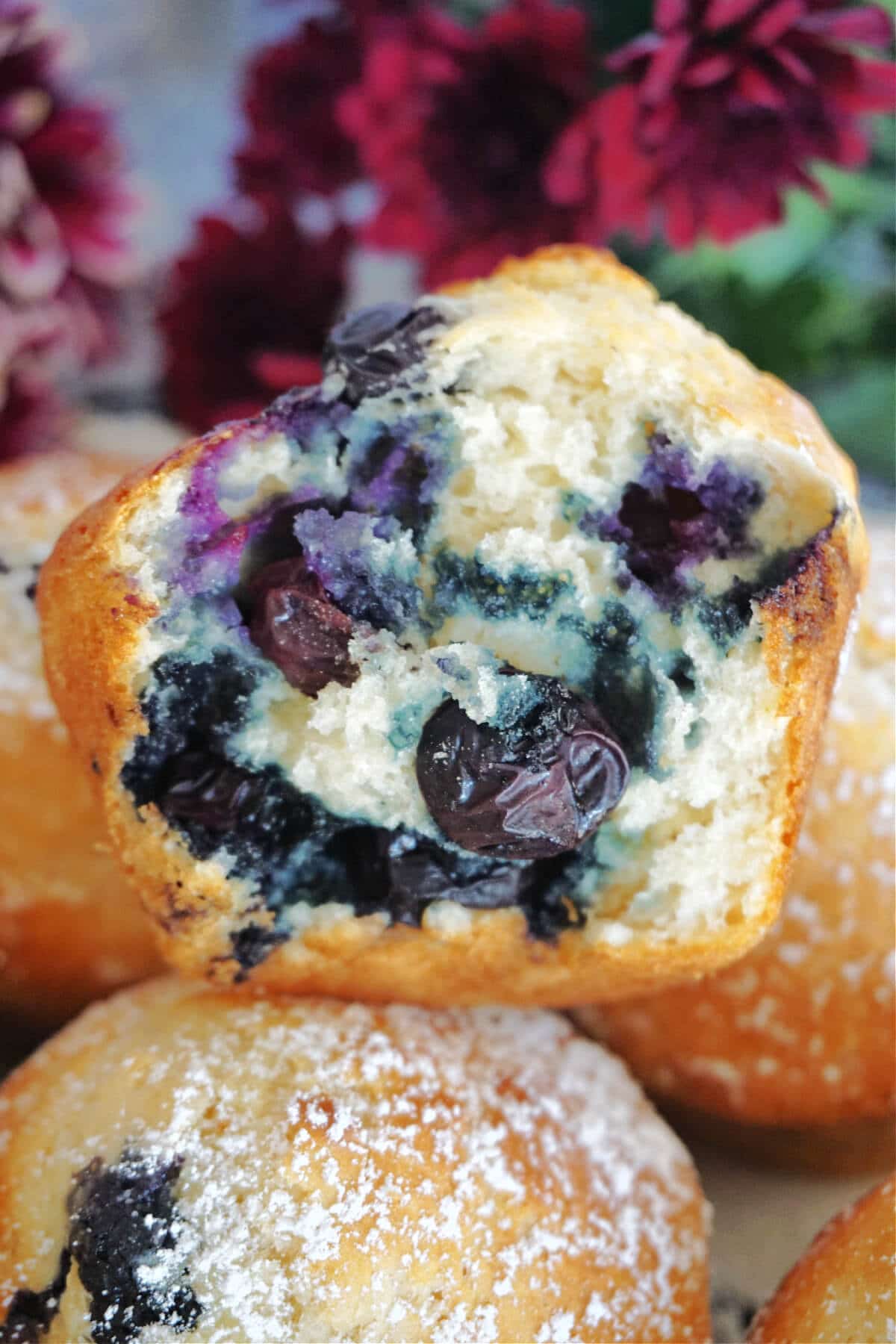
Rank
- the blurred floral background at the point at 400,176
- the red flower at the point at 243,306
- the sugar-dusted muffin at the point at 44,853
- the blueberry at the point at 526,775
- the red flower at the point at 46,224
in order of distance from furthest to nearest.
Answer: the red flower at the point at 243,306 → the red flower at the point at 46,224 → the blurred floral background at the point at 400,176 → the sugar-dusted muffin at the point at 44,853 → the blueberry at the point at 526,775

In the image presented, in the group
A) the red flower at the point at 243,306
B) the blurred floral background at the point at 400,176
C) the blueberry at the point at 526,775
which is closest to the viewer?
the blueberry at the point at 526,775

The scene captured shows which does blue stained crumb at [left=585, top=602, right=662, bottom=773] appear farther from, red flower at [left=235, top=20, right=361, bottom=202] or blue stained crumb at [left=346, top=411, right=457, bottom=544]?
red flower at [left=235, top=20, right=361, bottom=202]

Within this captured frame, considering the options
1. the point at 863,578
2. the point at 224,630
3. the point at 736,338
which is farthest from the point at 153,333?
the point at 863,578

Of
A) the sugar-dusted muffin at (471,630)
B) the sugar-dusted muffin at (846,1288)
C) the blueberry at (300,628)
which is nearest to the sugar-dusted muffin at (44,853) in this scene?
the sugar-dusted muffin at (471,630)

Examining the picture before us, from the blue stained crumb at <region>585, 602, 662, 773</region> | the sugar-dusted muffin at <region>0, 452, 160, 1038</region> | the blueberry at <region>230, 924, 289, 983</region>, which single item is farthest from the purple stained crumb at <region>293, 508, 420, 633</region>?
the sugar-dusted muffin at <region>0, 452, 160, 1038</region>

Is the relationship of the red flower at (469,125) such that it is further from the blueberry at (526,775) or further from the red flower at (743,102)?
the blueberry at (526,775)

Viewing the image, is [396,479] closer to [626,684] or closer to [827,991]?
[626,684]

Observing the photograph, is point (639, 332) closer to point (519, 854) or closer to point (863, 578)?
point (863, 578)
